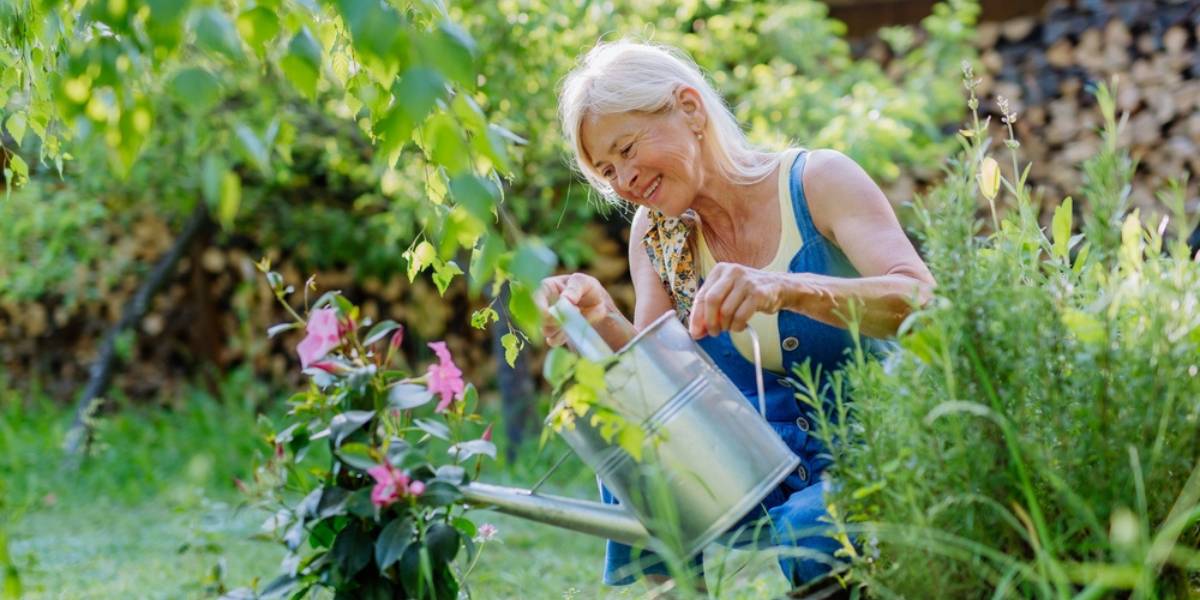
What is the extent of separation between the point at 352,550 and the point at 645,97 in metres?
0.88

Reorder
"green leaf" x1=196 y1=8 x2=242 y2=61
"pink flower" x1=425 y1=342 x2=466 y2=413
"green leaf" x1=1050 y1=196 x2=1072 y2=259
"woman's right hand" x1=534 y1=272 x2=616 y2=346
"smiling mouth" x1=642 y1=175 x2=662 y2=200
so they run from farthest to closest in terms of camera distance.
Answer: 1. "smiling mouth" x1=642 y1=175 x2=662 y2=200
2. "woman's right hand" x1=534 y1=272 x2=616 y2=346
3. "green leaf" x1=1050 y1=196 x2=1072 y2=259
4. "pink flower" x1=425 y1=342 x2=466 y2=413
5. "green leaf" x1=196 y1=8 x2=242 y2=61

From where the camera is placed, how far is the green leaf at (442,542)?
1.36 metres

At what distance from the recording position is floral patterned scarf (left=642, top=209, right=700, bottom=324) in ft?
6.84

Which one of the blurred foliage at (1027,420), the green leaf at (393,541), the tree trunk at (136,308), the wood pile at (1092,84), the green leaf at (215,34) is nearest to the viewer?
the green leaf at (215,34)

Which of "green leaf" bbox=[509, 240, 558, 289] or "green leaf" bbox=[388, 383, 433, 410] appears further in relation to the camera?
"green leaf" bbox=[388, 383, 433, 410]

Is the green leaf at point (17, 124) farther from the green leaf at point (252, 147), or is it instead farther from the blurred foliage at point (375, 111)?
the green leaf at point (252, 147)

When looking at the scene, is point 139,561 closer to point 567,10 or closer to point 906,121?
point 567,10

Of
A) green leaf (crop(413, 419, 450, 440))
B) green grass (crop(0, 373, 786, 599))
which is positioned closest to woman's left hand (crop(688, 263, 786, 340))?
green leaf (crop(413, 419, 450, 440))

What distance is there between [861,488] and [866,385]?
0.40 ft

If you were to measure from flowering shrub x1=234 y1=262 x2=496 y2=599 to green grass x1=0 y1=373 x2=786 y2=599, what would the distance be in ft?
0.39

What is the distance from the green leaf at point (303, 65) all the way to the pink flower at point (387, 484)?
492mm

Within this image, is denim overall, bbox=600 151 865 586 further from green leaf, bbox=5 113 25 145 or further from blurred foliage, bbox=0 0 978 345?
green leaf, bbox=5 113 25 145

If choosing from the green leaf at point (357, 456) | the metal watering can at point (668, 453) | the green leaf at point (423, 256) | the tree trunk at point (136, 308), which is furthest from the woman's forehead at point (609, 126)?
the tree trunk at point (136, 308)

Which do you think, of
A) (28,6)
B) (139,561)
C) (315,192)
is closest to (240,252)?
(315,192)
